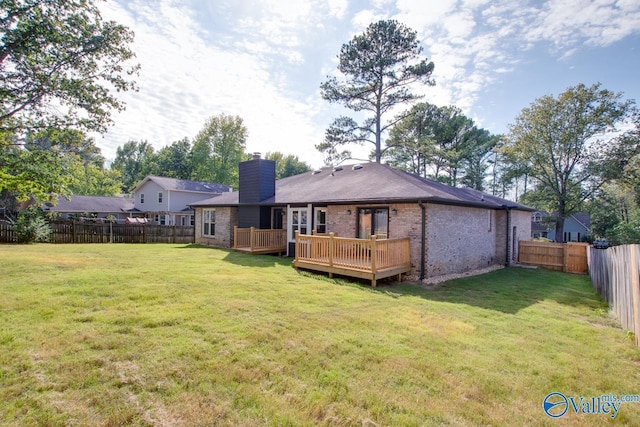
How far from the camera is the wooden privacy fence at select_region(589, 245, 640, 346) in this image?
5.17 metres

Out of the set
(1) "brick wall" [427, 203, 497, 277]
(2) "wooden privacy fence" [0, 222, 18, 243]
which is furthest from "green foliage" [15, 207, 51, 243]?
(1) "brick wall" [427, 203, 497, 277]

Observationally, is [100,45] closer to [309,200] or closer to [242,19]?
[242,19]

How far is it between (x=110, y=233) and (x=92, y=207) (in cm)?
1695

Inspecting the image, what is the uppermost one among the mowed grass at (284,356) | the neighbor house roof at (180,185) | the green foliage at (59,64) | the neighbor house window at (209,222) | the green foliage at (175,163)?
the green foliage at (175,163)

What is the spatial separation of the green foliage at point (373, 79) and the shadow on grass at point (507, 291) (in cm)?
1406

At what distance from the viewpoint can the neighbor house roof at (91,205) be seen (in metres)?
31.4

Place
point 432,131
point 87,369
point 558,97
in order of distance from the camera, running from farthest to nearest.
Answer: point 432,131 < point 558,97 < point 87,369

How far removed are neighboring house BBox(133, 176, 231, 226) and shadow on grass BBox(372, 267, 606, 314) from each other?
28084mm

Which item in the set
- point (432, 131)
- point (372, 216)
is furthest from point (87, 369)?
point (432, 131)

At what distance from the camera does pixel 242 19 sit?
11.2 m

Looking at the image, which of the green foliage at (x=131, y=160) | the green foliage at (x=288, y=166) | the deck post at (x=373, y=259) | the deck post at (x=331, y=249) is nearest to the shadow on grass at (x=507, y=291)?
the deck post at (x=373, y=259)

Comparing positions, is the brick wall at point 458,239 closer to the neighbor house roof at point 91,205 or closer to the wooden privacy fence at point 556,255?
the wooden privacy fence at point 556,255

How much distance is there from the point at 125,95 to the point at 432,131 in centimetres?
2581

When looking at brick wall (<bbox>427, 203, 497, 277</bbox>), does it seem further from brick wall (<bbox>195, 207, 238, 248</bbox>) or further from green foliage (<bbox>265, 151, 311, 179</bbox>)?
green foliage (<bbox>265, 151, 311, 179</bbox>)
